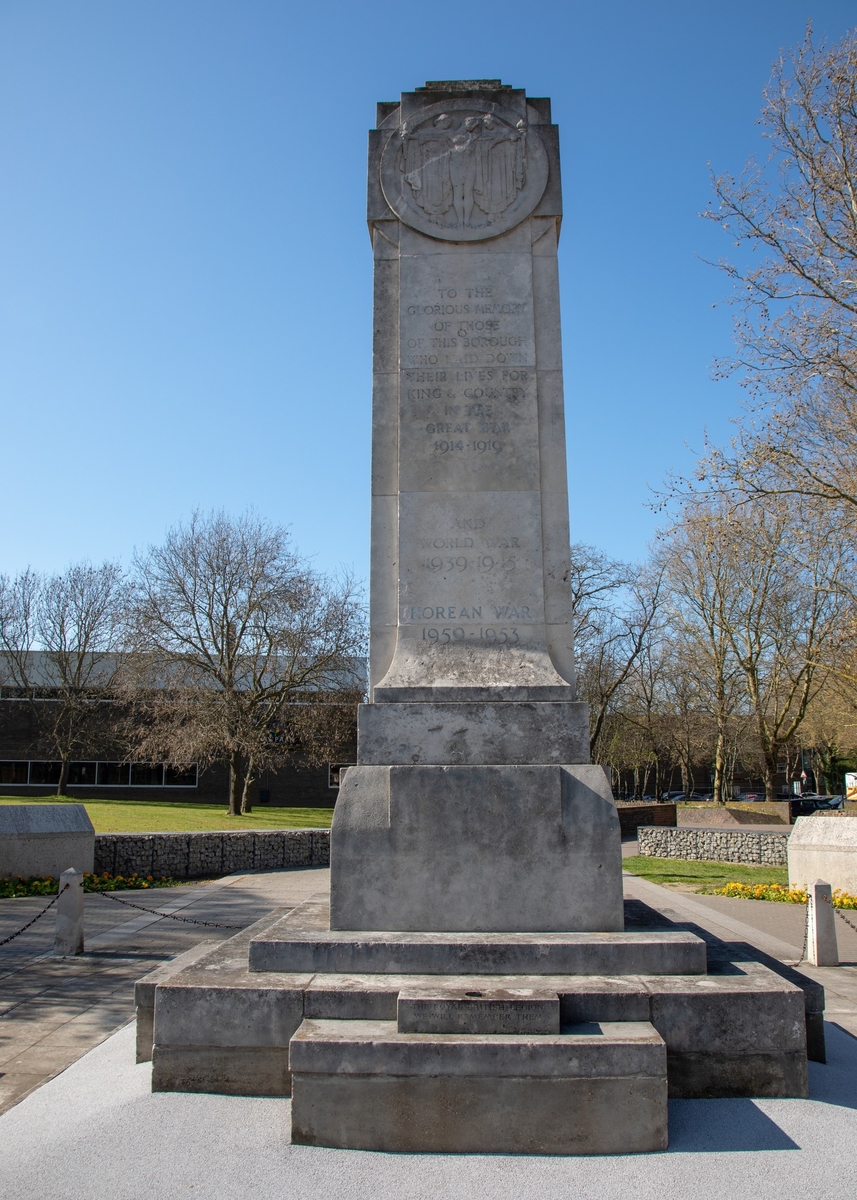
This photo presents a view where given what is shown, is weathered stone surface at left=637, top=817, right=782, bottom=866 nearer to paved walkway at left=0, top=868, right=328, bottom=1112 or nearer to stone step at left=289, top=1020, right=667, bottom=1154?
paved walkway at left=0, top=868, right=328, bottom=1112

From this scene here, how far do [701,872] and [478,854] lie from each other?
18.4 metres

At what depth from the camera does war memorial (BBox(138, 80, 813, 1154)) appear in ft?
13.9

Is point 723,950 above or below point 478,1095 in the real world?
above

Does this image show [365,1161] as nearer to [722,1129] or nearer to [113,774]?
[722,1129]

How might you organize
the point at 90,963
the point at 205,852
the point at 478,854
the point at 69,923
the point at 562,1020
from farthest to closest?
the point at 205,852
the point at 69,923
the point at 90,963
the point at 478,854
the point at 562,1020

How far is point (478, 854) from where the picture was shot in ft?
18.1

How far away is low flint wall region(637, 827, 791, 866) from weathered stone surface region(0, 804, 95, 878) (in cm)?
1704

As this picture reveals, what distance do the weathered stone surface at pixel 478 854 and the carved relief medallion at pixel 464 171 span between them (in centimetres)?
413

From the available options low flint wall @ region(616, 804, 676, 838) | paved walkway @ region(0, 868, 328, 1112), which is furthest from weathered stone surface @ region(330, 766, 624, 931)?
low flint wall @ region(616, 804, 676, 838)

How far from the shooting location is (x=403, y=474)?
21.2 feet

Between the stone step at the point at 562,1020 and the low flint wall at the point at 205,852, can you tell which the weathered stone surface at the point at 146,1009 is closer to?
the stone step at the point at 562,1020

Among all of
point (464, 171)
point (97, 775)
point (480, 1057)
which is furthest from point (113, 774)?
point (480, 1057)

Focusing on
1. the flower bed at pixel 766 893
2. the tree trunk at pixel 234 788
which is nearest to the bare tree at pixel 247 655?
the tree trunk at pixel 234 788

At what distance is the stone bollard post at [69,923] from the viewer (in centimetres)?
1049
